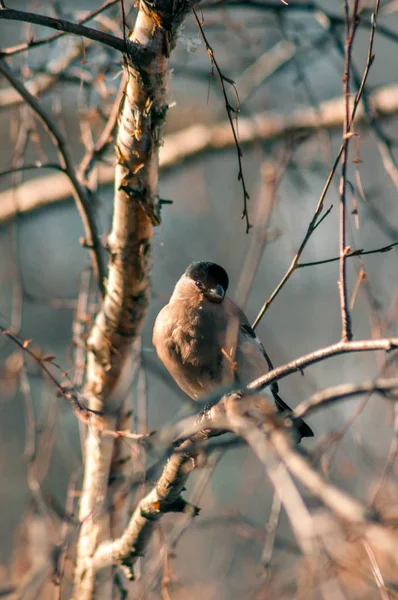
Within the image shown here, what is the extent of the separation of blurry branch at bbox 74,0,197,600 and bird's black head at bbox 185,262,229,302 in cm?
57

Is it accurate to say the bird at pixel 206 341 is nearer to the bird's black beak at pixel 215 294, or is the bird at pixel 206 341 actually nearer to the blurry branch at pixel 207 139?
the bird's black beak at pixel 215 294

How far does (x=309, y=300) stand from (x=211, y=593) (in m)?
10.4

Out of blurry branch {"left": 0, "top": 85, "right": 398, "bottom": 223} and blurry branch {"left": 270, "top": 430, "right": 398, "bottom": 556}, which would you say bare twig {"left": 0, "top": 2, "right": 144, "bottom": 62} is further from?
blurry branch {"left": 0, "top": 85, "right": 398, "bottom": 223}

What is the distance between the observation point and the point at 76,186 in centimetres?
369

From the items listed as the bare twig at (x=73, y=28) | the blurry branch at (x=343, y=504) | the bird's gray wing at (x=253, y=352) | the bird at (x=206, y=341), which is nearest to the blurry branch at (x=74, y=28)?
the bare twig at (x=73, y=28)

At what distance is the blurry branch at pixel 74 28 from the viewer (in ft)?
7.95

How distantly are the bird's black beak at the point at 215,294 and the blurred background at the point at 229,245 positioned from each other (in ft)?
0.51

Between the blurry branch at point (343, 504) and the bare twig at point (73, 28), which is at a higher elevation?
the bare twig at point (73, 28)

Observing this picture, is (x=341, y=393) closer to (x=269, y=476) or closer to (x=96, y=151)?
(x=269, y=476)

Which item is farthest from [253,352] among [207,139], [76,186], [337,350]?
[207,139]

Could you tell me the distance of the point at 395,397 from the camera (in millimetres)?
1801

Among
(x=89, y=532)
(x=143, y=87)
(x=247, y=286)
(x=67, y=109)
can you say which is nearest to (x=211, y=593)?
(x=89, y=532)

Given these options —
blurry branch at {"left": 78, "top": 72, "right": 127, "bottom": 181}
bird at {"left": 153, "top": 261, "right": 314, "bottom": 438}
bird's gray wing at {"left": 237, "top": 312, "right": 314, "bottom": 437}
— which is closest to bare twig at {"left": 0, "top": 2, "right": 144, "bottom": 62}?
blurry branch at {"left": 78, "top": 72, "right": 127, "bottom": 181}

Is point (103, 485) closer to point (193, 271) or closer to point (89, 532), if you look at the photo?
point (89, 532)
